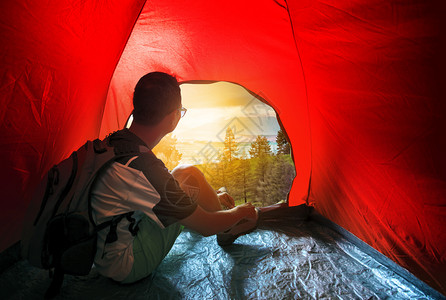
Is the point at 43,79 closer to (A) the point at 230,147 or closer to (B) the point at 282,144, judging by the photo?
(A) the point at 230,147

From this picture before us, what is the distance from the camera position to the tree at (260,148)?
7.33ft

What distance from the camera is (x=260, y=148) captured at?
2.26 m

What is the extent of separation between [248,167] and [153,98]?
1.34m

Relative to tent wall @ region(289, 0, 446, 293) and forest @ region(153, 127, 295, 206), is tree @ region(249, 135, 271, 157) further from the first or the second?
tent wall @ region(289, 0, 446, 293)

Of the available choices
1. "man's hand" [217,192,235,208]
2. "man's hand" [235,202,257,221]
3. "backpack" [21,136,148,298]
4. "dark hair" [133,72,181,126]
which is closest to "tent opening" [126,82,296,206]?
"man's hand" [217,192,235,208]

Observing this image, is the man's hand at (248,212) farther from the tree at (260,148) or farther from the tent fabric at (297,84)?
the tree at (260,148)

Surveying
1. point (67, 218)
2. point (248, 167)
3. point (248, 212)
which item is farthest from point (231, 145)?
point (67, 218)

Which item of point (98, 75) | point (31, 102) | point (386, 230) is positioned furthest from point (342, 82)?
point (31, 102)

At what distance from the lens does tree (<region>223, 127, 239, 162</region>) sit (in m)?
2.24

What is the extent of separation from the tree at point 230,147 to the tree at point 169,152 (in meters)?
0.41

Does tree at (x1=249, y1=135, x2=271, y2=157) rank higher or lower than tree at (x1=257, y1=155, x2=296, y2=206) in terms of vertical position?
higher

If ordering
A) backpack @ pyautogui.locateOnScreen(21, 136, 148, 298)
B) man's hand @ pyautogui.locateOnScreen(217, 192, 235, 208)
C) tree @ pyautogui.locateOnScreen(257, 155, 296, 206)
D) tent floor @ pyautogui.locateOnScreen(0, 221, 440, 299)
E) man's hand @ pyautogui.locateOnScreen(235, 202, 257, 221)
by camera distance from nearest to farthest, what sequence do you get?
backpack @ pyautogui.locateOnScreen(21, 136, 148, 298) → tent floor @ pyautogui.locateOnScreen(0, 221, 440, 299) → man's hand @ pyautogui.locateOnScreen(235, 202, 257, 221) → man's hand @ pyautogui.locateOnScreen(217, 192, 235, 208) → tree @ pyautogui.locateOnScreen(257, 155, 296, 206)

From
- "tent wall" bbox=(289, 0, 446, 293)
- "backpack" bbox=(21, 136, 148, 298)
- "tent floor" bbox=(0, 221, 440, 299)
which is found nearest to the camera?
"backpack" bbox=(21, 136, 148, 298)

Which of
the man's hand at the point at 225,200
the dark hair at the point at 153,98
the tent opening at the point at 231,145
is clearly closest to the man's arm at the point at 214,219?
the man's hand at the point at 225,200
